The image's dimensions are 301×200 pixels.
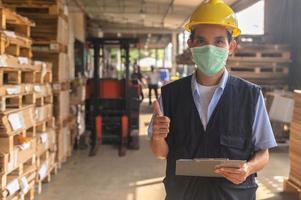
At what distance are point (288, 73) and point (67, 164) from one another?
551 centimetres

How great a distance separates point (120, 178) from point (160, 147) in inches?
202

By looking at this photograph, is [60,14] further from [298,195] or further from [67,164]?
[298,195]

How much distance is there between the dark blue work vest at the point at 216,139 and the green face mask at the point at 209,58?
4.2 inches

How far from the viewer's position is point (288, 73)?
1024 centimetres

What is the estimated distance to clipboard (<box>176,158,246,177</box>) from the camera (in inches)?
81.4

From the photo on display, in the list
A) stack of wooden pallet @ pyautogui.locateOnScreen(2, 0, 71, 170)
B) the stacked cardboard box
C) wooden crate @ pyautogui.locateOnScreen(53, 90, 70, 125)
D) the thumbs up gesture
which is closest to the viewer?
the thumbs up gesture

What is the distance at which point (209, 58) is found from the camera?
7.50 feet

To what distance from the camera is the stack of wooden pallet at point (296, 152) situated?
6.05 m

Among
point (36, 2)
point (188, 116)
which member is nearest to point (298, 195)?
point (188, 116)

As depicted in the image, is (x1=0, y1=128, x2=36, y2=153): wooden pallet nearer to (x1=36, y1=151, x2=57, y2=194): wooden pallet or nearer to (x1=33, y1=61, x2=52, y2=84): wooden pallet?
(x1=36, y1=151, x2=57, y2=194): wooden pallet

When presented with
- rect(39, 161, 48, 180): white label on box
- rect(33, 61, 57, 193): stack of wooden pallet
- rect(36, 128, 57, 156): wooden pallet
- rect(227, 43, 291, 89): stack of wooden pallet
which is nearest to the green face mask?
rect(33, 61, 57, 193): stack of wooden pallet

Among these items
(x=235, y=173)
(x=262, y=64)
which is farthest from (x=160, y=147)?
(x=262, y=64)

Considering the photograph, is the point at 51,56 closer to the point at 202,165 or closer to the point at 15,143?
the point at 15,143

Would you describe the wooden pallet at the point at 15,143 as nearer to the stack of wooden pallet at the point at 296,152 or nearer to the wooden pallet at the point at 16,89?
the wooden pallet at the point at 16,89
